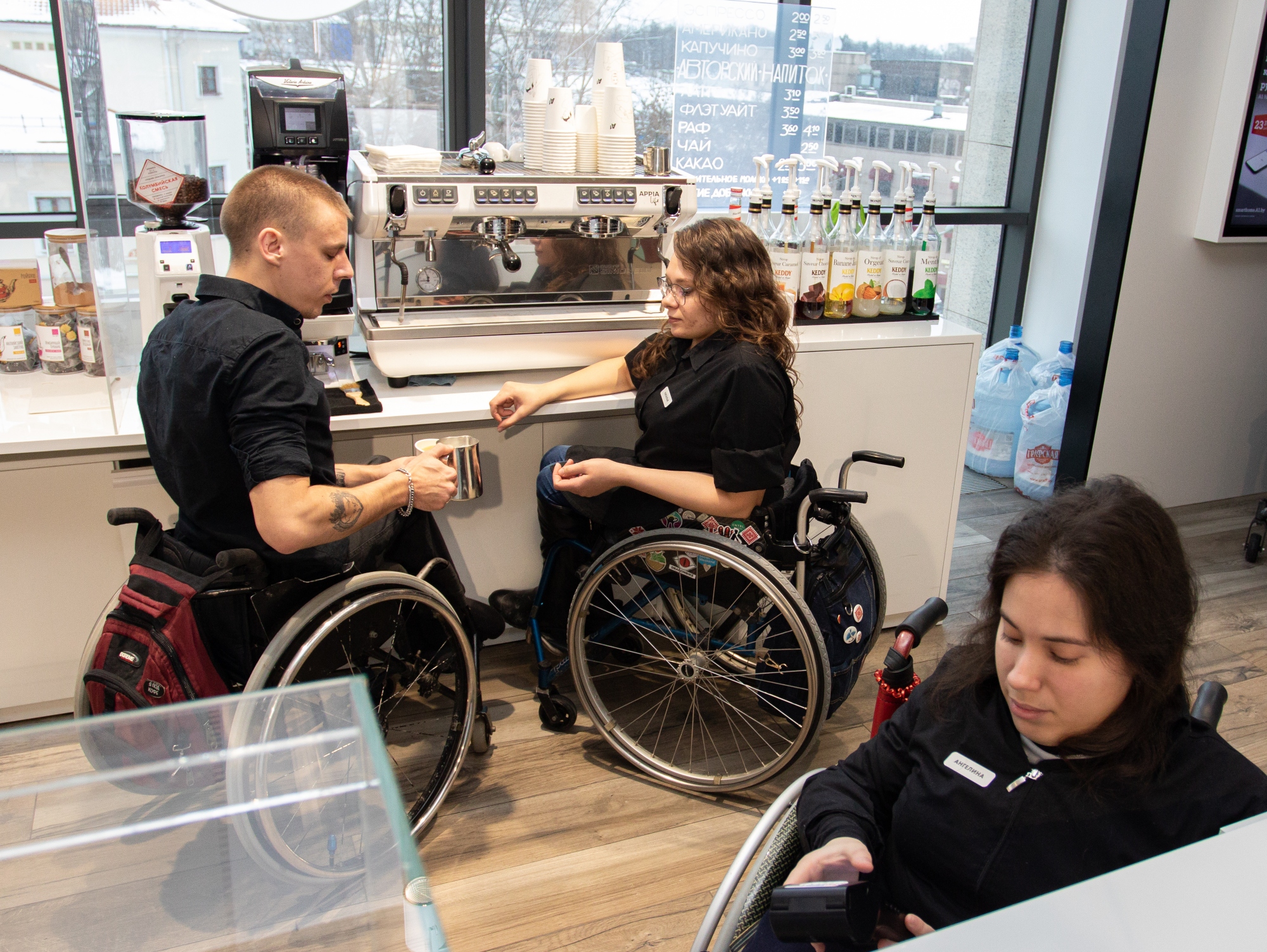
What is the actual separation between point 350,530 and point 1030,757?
3.71ft

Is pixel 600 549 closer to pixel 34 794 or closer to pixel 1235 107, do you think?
pixel 34 794

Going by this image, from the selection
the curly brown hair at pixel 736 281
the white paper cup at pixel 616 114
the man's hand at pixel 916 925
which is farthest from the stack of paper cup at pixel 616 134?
the man's hand at pixel 916 925

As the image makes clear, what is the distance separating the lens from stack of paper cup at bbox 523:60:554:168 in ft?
8.11

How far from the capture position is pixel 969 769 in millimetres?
1262

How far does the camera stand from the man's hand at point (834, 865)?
1.20 m

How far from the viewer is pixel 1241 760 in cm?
118

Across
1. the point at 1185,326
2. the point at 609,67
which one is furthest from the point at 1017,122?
the point at 609,67

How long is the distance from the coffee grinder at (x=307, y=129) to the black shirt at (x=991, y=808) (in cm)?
157

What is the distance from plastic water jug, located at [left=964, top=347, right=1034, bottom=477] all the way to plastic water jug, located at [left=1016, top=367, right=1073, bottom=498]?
128 mm

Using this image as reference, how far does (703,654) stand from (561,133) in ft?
4.05

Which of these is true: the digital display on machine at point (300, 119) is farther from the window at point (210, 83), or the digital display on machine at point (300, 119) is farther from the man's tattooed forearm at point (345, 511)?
the man's tattooed forearm at point (345, 511)

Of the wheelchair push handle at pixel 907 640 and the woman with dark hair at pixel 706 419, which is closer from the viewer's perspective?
the wheelchair push handle at pixel 907 640

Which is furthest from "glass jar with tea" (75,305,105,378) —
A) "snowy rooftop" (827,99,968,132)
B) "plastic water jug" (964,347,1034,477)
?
"plastic water jug" (964,347,1034,477)

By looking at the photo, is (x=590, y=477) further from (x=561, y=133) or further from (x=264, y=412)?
(x=561, y=133)
